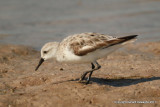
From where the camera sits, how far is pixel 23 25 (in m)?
14.7

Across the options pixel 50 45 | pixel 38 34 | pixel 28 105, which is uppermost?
pixel 50 45

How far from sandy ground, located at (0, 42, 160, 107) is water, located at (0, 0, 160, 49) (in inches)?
87.1

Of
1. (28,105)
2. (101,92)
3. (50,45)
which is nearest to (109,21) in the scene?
(50,45)

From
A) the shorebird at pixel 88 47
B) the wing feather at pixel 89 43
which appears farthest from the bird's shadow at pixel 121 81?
the wing feather at pixel 89 43

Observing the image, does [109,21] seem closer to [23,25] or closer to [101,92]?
[23,25]

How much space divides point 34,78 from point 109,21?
752cm

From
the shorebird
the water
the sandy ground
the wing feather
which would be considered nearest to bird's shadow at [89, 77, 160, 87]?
the sandy ground

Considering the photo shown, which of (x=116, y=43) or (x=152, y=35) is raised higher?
(x=116, y=43)

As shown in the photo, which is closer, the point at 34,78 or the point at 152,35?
the point at 34,78

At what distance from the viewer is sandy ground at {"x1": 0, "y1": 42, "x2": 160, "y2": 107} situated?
658 centimetres

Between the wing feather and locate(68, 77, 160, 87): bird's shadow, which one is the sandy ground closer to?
locate(68, 77, 160, 87): bird's shadow

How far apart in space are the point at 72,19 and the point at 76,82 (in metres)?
8.09

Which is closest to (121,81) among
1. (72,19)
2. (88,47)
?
(88,47)

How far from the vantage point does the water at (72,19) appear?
1358 cm
